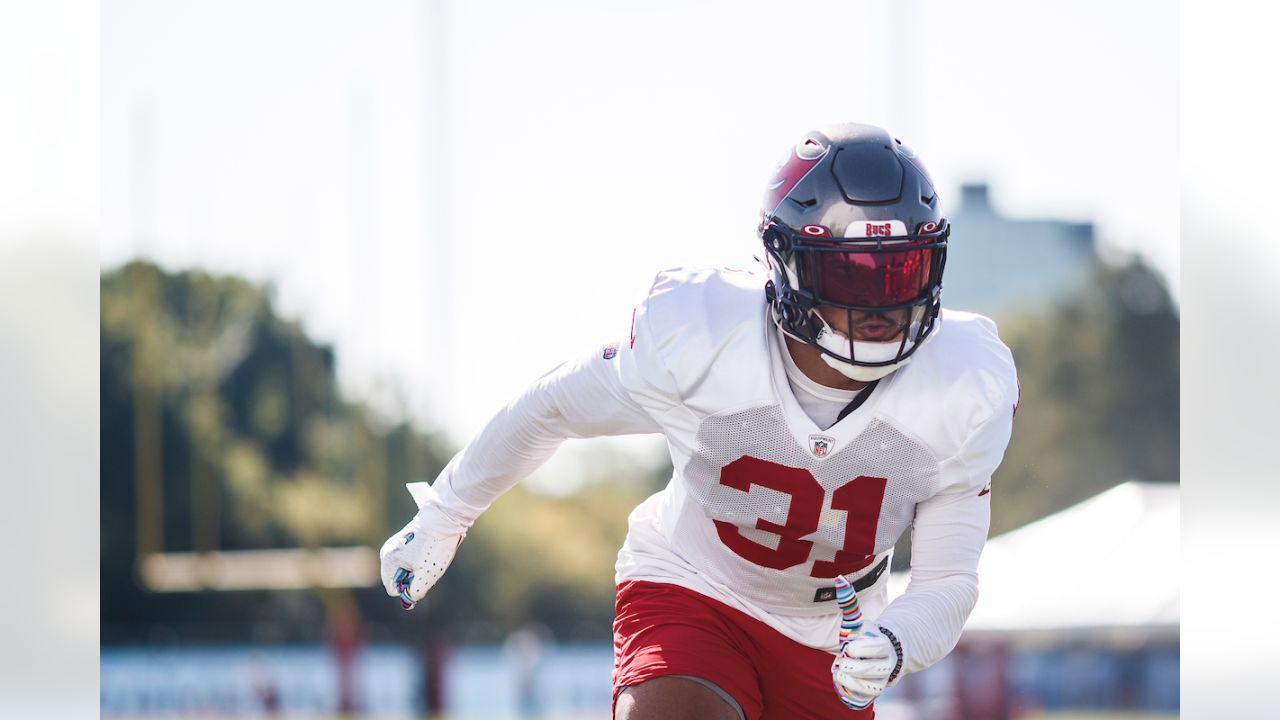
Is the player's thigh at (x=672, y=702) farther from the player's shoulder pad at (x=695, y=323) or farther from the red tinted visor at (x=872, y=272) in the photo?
the red tinted visor at (x=872, y=272)

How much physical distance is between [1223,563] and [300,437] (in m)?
24.3

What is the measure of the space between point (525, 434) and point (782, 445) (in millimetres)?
587

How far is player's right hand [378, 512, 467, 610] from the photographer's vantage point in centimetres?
329

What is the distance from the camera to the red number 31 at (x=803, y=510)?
2.93m

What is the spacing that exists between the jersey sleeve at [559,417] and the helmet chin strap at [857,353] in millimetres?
327

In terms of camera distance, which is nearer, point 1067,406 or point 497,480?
point 497,480

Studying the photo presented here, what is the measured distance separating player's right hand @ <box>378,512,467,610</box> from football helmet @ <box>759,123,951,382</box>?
95 cm

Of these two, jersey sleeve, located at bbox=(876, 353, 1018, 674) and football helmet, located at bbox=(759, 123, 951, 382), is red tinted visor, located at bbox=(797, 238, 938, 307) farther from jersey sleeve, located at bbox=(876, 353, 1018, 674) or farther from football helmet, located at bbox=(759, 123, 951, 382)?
jersey sleeve, located at bbox=(876, 353, 1018, 674)

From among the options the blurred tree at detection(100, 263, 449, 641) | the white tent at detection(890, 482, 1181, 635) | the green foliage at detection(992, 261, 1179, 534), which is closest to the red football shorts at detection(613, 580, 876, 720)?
the white tent at detection(890, 482, 1181, 635)

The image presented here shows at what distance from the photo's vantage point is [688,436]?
301 cm

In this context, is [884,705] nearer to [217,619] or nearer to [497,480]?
[497,480]

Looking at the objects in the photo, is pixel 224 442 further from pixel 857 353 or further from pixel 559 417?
pixel 857 353

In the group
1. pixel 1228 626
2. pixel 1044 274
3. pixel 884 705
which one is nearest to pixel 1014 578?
pixel 884 705

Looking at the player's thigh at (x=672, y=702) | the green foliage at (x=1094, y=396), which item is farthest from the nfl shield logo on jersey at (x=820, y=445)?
the green foliage at (x=1094, y=396)
